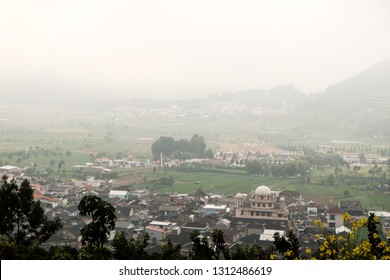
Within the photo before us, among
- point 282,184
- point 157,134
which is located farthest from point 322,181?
point 157,134

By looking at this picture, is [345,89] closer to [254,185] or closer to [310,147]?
[310,147]

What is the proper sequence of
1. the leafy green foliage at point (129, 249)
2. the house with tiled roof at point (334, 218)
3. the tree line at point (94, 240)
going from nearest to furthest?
the tree line at point (94, 240) → the leafy green foliage at point (129, 249) → the house with tiled roof at point (334, 218)

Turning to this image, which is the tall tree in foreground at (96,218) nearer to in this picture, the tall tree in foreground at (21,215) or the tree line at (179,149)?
the tall tree in foreground at (21,215)

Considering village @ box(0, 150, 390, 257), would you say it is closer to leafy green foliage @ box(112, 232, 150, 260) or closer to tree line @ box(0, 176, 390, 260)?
tree line @ box(0, 176, 390, 260)

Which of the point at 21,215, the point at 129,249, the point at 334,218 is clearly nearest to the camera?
the point at 129,249

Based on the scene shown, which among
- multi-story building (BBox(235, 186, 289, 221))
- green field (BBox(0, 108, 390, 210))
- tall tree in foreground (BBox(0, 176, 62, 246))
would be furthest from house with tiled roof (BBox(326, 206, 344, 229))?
tall tree in foreground (BBox(0, 176, 62, 246))

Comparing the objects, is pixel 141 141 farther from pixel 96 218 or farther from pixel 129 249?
pixel 129 249

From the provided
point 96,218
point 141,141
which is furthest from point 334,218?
point 141,141

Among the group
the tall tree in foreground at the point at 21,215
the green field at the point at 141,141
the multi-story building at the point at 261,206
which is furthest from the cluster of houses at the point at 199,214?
the tall tree in foreground at the point at 21,215
